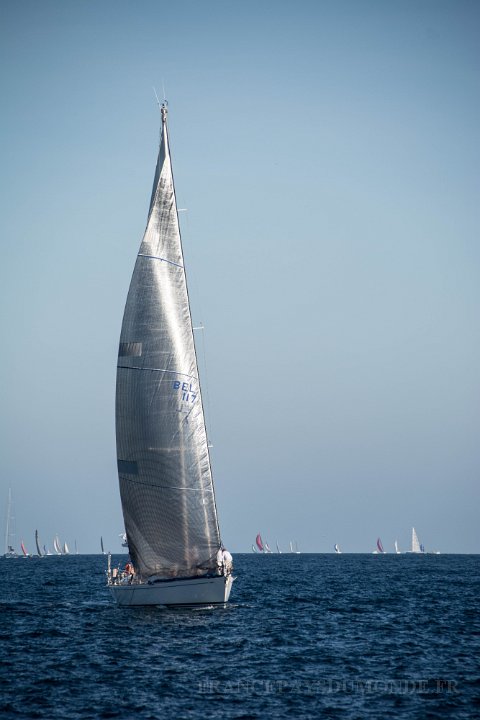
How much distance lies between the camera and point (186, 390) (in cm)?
4447

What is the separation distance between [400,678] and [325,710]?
17.8 feet

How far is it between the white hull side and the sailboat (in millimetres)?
299

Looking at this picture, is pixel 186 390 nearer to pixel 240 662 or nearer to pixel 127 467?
pixel 127 467

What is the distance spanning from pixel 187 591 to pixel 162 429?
7.77 meters

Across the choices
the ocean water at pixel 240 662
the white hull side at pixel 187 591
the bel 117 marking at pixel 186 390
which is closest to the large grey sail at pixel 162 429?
the bel 117 marking at pixel 186 390

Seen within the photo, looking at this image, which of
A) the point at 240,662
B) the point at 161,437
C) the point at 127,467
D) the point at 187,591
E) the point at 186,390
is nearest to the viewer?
the point at 240,662

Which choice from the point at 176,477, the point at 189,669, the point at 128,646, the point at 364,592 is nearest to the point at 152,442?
the point at 176,477

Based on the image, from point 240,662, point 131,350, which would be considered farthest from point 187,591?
point 131,350

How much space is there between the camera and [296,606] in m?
55.5

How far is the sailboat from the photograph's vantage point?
144 ft

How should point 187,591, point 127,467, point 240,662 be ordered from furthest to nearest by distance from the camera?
point 127,467 → point 187,591 → point 240,662

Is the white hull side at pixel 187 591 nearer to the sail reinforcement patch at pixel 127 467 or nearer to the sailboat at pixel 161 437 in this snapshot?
the sailboat at pixel 161 437

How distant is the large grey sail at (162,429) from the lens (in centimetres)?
4381

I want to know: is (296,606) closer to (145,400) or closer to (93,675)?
(145,400)
